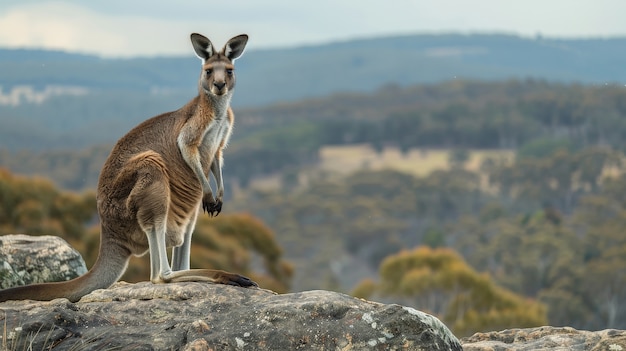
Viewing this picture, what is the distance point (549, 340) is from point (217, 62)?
3532 millimetres

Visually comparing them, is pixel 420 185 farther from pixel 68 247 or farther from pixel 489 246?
pixel 68 247

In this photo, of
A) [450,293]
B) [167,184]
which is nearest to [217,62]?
[167,184]

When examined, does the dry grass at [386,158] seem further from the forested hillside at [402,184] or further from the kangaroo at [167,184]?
the kangaroo at [167,184]

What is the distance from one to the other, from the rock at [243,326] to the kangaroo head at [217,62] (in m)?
2.15

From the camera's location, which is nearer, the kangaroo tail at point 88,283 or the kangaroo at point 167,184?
the kangaroo tail at point 88,283

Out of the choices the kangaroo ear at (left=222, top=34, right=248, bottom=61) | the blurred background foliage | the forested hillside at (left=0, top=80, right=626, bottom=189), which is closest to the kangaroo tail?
the kangaroo ear at (left=222, top=34, right=248, bottom=61)

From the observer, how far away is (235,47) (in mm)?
9133

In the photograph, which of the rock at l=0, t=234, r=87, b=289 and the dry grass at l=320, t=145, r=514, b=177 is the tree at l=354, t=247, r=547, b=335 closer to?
the rock at l=0, t=234, r=87, b=289

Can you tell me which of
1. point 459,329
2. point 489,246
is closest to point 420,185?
point 489,246

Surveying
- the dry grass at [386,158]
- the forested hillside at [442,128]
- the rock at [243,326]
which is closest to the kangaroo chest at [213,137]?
the rock at [243,326]

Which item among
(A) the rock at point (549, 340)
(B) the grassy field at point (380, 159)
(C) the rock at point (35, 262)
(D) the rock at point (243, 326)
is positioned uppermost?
(D) the rock at point (243, 326)

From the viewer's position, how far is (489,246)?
94.1 m

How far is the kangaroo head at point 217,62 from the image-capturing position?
8.96 m

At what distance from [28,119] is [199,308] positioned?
163914 mm
